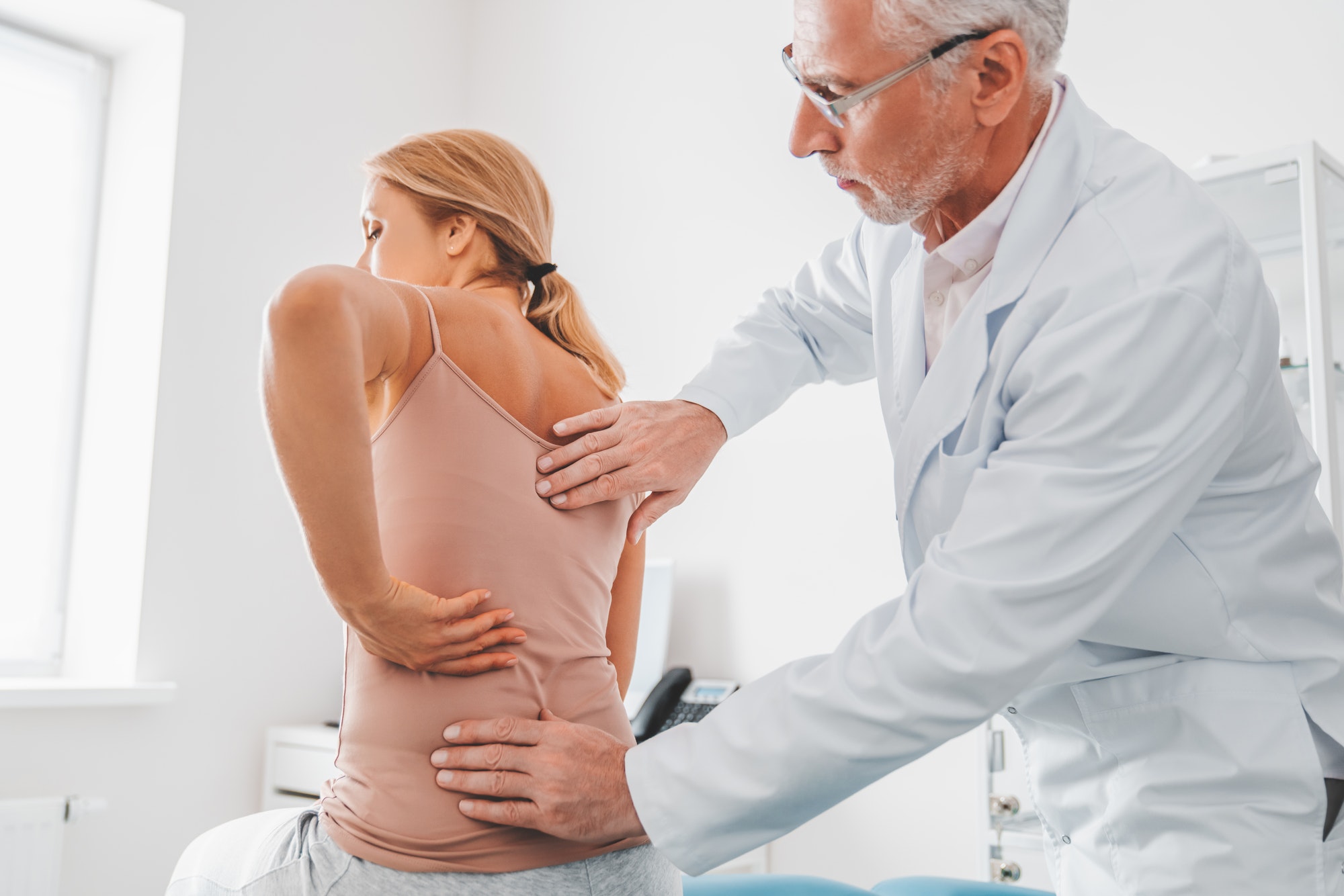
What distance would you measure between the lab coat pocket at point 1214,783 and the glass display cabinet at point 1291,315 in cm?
89

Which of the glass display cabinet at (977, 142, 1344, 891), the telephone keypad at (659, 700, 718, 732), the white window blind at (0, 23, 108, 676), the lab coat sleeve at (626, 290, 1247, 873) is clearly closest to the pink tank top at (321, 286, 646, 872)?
the lab coat sleeve at (626, 290, 1247, 873)

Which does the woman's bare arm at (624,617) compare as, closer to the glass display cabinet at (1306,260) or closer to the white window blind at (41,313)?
the glass display cabinet at (1306,260)

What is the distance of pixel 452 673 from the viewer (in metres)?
0.90

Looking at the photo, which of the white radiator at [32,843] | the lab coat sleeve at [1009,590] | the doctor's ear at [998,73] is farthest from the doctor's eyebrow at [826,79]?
the white radiator at [32,843]

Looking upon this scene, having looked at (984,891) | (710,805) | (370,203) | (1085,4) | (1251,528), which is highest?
(1085,4)

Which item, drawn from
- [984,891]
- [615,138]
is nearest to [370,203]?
[984,891]

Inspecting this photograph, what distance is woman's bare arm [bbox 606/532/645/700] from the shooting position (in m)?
1.17

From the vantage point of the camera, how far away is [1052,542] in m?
0.80

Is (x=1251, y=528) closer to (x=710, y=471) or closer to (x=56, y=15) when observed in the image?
(x=710, y=471)

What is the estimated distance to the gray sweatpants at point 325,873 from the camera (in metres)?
0.84

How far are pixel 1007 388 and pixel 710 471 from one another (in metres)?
2.04

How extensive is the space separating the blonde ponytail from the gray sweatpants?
0.49m

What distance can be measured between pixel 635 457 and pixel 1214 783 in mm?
579

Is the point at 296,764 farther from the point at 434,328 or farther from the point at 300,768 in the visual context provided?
the point at 434,328
